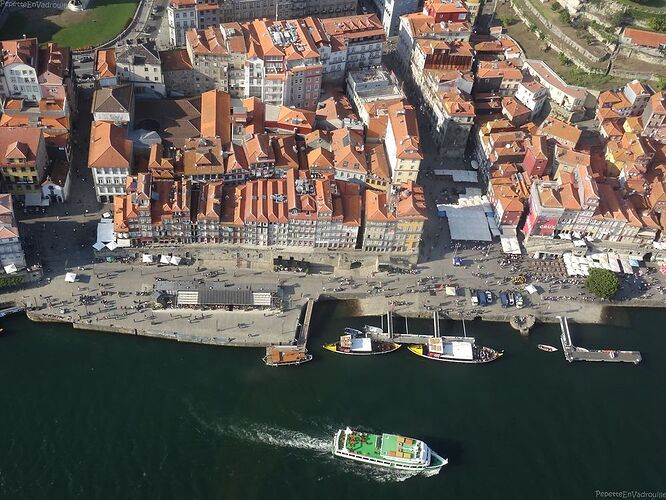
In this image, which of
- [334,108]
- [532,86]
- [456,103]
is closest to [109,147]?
[334,108]

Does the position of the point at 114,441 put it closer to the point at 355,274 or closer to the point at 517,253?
the point at 355,274

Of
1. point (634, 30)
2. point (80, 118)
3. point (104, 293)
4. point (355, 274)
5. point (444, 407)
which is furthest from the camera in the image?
point (634, 30)

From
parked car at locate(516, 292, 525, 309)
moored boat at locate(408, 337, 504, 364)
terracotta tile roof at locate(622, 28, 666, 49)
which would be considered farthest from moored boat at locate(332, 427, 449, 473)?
terracotta tile roof at locate(622, 28, 666, 49)

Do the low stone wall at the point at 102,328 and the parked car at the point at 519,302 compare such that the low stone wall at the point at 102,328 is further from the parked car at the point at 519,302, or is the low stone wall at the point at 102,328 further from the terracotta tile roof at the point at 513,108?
the terracotta tile roof at the point at 513,108

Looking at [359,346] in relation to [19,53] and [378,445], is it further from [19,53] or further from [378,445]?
[19,53]

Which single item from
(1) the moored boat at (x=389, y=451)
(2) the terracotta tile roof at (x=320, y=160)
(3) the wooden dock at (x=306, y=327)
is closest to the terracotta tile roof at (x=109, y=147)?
(2) the terracotta tile roof at (x=320, y=160)

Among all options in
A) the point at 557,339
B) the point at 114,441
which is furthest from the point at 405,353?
the point at 114,441
